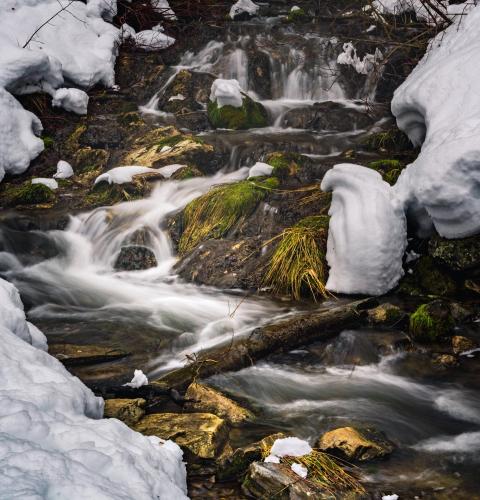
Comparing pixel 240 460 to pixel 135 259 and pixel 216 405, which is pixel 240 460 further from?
pixel 135 259

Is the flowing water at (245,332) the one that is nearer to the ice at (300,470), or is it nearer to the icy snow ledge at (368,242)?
the ice at (300,470)

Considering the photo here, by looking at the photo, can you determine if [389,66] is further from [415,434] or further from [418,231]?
[415,434]

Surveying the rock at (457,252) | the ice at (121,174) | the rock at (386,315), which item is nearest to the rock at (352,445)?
the rock at (386,315)

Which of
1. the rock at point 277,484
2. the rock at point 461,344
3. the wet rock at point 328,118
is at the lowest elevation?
the rock at point 277,484

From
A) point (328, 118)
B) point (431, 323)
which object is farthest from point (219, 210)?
point (328, 118)

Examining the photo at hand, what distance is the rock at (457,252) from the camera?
5.27 meters

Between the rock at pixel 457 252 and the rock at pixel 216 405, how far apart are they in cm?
285

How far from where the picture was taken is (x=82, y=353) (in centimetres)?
461

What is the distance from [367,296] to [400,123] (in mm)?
2934

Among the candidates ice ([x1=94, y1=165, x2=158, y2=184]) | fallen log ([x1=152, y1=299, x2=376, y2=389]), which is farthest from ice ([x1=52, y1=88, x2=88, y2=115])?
fallen log ([x1=152, y1=299, x2=376, y2=389])

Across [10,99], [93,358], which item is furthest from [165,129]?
[93,358]

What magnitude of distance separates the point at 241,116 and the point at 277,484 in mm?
8794

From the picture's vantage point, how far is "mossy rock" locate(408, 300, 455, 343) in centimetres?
478

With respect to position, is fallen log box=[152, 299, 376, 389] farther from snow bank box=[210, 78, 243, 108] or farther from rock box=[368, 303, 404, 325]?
snow bank box=[210, 78, 243, 108]
